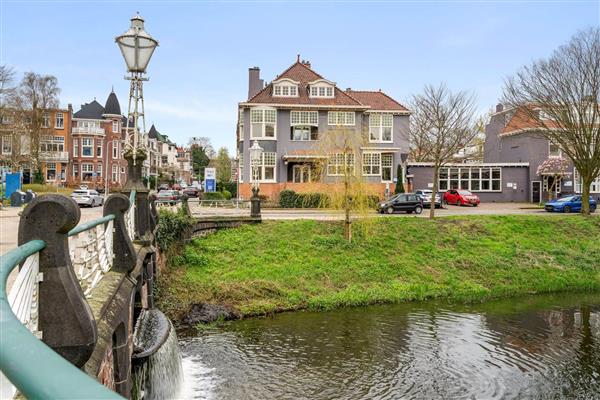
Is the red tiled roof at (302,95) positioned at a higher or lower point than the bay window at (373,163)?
higher

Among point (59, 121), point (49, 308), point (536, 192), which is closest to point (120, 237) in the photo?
point (49, 308)

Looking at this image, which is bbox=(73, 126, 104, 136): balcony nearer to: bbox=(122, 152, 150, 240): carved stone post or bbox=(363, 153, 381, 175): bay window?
bbox=(363, 153, 381, 175): bay window

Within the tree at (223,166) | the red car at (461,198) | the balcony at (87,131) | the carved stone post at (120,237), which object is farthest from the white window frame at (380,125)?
the balcony at (87,131)

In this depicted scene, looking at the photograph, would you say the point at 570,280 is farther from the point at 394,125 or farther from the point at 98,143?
the point at 98,143

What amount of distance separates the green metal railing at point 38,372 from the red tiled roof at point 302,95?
3838 centimetres

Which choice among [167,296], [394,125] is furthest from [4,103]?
[167,296]

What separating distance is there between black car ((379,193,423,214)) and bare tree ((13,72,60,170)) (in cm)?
4464

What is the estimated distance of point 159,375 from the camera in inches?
356

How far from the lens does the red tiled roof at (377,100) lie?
4231 cm

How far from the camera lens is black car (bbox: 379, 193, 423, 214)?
103 feet

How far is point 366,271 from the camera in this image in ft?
68.8

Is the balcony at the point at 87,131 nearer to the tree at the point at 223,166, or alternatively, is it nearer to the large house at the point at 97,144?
the large house at the point at 97,144

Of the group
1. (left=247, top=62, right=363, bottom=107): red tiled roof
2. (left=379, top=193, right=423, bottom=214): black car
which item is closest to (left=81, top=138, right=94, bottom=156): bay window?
(left=247, top=62, right=363, bottom=107): red tiled roof

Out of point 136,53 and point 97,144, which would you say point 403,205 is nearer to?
point 136,53
